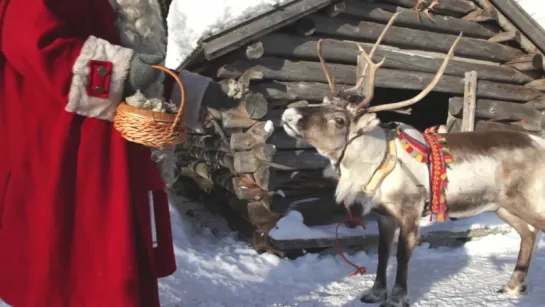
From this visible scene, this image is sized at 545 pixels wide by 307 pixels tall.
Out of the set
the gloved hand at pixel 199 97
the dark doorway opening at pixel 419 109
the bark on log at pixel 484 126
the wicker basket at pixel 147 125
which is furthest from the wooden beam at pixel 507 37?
the wicker basket at pixel 147 125

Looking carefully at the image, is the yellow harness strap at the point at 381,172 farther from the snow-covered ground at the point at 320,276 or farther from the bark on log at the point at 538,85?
the bark on log at the point at 538,85

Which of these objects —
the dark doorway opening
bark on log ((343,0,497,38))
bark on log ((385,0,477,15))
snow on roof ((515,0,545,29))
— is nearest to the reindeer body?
bark on log ((343,0,497,38))

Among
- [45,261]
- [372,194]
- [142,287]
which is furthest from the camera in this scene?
[372,194]

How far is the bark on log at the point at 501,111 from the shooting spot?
679 centimetres

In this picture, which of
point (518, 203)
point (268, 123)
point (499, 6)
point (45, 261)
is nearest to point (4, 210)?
point (45, 261)

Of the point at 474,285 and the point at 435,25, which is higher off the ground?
the point at 435,25

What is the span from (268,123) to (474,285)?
2392 mm

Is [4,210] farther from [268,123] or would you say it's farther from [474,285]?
[474,285]

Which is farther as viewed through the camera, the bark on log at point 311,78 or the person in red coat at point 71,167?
the bark on log at point 311,78

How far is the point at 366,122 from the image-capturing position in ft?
12.2

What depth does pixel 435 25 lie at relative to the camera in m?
6.42

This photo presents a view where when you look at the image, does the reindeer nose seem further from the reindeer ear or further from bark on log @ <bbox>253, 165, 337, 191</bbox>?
bark on log @ <bbox>253, 165, 337, 191</bbox>

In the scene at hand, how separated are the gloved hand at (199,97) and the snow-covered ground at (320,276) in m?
2.23

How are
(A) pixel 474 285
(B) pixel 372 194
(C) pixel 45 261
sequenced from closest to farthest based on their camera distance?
(C) pixel 45 261 < (B) pixel 372 194 < (A) pixel 474 285
